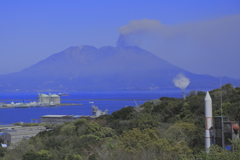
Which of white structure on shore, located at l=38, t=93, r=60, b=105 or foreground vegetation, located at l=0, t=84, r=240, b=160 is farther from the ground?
white structure on shore, located at l=38, t=93, r=60, b=105

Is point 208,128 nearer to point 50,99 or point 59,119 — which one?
point 59,119

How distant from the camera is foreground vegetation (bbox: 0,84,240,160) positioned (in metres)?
16.3

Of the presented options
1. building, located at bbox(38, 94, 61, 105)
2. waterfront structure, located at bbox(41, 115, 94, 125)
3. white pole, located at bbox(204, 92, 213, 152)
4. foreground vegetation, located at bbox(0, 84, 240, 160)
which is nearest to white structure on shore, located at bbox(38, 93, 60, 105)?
building, located at bbox(38, 94, 61, 105)

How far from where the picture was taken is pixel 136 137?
19.0 metres

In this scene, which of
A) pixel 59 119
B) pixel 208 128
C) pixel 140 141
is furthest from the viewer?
pixel 59 119

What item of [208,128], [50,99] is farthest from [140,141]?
[50,99]

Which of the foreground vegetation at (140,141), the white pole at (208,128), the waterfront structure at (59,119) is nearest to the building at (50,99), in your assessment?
the waterfront structure at (59,119)

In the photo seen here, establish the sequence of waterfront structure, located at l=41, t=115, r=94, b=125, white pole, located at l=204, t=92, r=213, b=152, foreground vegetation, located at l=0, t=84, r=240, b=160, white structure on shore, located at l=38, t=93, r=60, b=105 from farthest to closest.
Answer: white structure on shore, located at l=38, t=93, r=60, b=105 → waterfront structure, located at l=41, t=115, r=94, b=125 → foreground vegetation, located at l=0, t=84, r=240, b=160 → white pole, located at l=204, t=92, r=213, b=152

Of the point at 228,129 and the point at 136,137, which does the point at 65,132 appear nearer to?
the point at 136,137

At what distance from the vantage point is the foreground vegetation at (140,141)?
1630 cm

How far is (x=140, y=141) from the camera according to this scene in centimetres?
1809

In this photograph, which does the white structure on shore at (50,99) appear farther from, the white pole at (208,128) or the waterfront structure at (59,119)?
the white pole at (208,128)

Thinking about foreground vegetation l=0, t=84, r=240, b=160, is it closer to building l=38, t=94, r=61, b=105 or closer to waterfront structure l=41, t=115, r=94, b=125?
waterfront structure l=41, t=115, r=94, b=125

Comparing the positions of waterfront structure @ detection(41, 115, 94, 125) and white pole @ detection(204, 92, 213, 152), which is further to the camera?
waterfront structure @ detection(41, 115, 94, 125)
